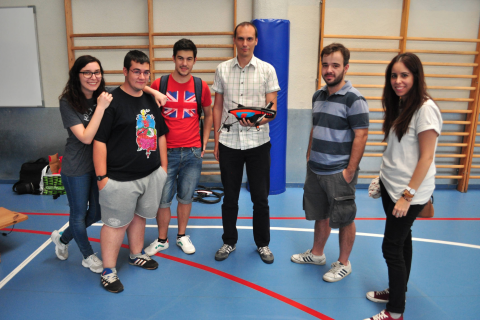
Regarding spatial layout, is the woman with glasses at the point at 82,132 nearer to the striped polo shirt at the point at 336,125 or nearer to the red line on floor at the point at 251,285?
the red line on floor at the point at 251,285

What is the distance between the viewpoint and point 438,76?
4.55 meters

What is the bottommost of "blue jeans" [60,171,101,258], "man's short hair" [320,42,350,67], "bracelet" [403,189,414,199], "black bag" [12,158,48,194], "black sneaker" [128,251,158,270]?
"black sneaker" [128,251,158,270]

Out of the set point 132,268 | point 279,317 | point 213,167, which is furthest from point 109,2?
point 279,317

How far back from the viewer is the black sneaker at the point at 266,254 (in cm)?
266

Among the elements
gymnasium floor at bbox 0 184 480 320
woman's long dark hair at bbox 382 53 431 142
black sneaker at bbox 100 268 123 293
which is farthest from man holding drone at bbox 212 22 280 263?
woman's long dark hair at bbox 382 53 431 142

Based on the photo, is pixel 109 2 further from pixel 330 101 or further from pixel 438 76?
pixel 438 76

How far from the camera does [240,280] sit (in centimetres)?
241

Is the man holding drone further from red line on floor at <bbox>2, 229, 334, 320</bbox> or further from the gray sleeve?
the gray sleeve

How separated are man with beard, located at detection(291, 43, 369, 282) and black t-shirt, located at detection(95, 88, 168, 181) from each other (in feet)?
3.90

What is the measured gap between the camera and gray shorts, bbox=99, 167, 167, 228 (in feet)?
7.09

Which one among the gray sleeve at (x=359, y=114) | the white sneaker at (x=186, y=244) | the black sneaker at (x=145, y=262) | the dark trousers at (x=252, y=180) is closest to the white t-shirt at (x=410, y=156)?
the gray sleeve at (x=359, y=114)

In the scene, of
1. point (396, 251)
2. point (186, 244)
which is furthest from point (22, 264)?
point (396, 251)

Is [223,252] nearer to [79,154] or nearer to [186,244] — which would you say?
[186,244]

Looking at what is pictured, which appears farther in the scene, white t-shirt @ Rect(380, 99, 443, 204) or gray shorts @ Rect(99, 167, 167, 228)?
gray shorts @ Rect(99, 167, 167, 228)
